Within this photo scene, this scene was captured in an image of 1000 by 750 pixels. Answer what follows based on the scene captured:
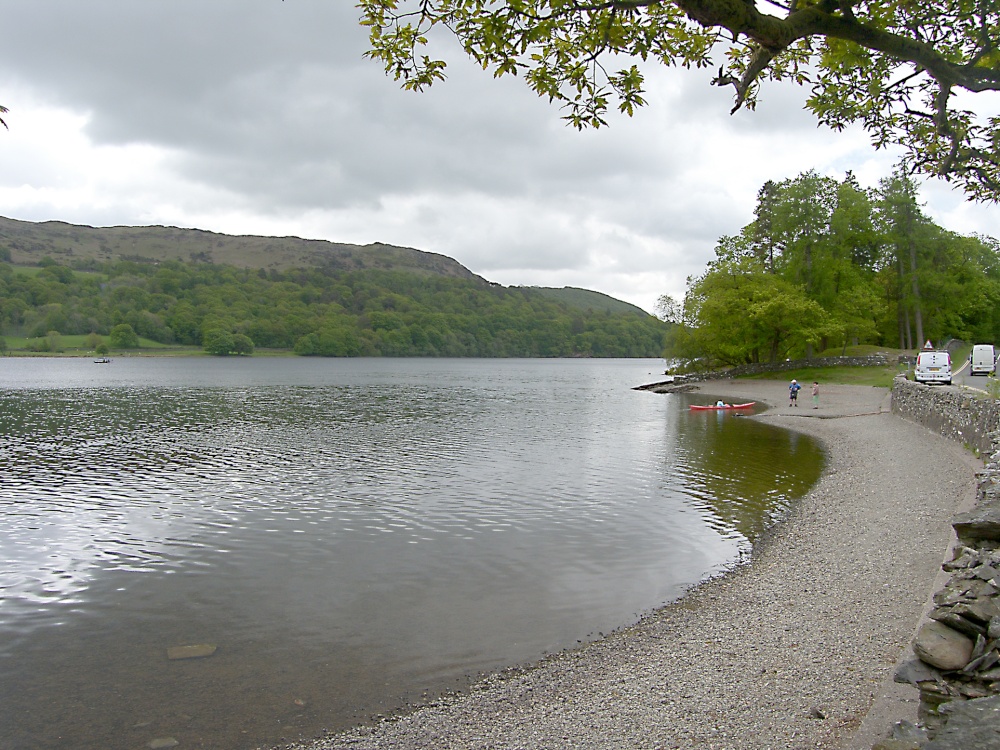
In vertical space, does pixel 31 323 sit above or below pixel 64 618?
above

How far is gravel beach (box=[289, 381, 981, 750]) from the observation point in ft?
22.6

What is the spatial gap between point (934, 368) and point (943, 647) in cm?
3736

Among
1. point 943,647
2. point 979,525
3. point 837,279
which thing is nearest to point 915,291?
point 837,279

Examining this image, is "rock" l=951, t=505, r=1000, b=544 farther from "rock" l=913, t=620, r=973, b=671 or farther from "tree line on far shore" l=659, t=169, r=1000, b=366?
"tree line on far shore" l=659, t=169, r=1000, b=366

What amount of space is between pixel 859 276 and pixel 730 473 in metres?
56.5

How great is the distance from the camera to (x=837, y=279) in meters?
70.6

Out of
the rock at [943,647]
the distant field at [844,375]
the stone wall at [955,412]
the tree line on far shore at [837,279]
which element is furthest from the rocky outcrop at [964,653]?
the tree line on far shore at [837,279]

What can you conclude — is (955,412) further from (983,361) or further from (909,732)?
(909,732)

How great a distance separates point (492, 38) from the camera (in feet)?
21.0

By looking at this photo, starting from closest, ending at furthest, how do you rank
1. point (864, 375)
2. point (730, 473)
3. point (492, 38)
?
1. point (492, 38)
2. point (730, 473)
3. point (864, 375)

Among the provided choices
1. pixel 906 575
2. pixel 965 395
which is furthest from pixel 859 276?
pixel 906 575

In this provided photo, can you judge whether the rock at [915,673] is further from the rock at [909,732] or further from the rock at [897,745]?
the rock at [897,745]

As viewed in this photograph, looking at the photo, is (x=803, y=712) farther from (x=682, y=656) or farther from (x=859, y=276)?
(x=859, y=276)

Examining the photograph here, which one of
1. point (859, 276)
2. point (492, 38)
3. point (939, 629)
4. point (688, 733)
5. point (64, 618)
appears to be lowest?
point (64, 618)
